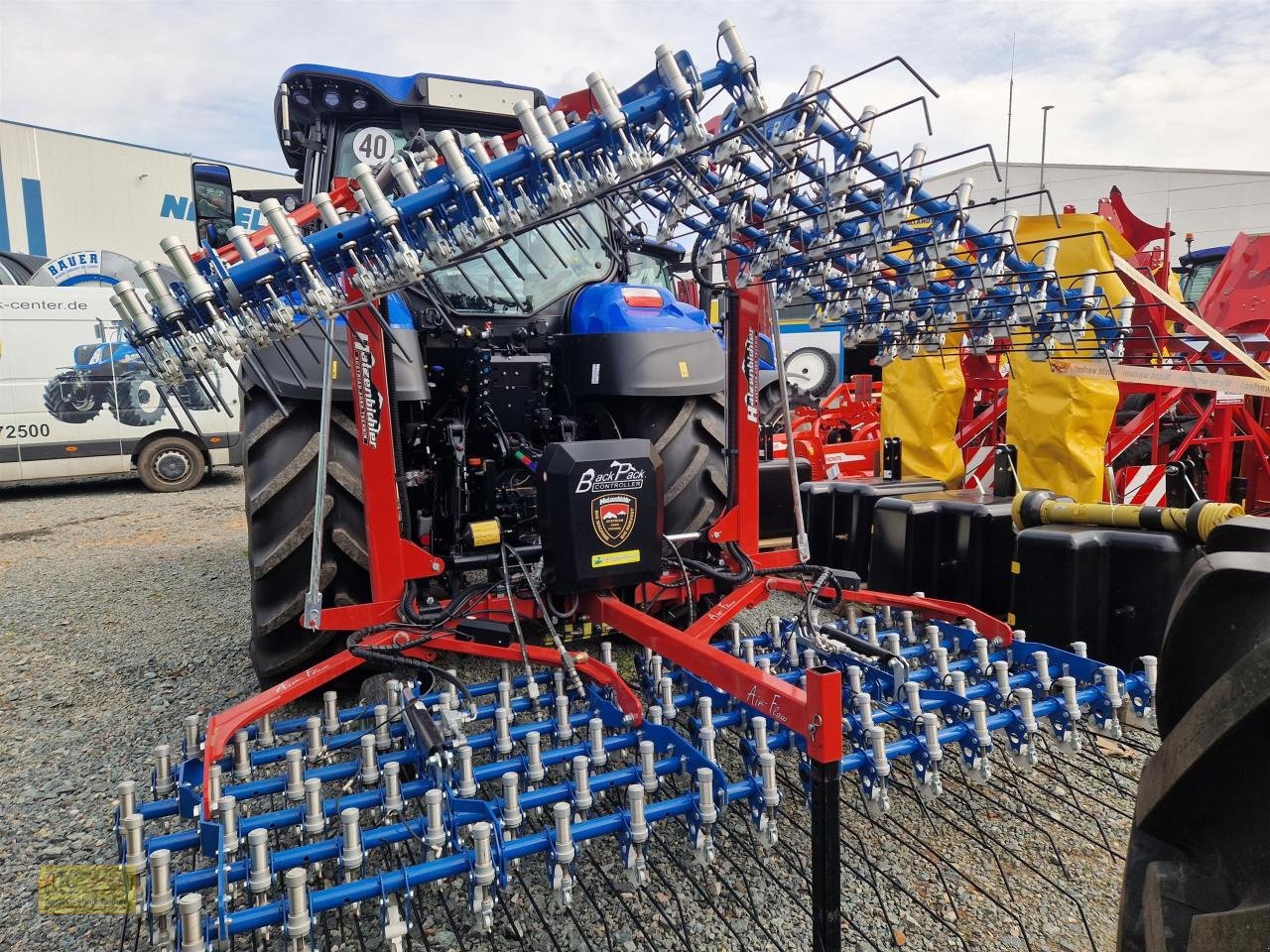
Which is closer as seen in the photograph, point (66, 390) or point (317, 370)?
point (317, 370)

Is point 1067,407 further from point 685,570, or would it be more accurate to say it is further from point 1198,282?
point 1198,282

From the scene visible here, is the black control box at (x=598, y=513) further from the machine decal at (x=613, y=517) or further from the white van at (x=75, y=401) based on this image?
the white van at (x=75, y=401)

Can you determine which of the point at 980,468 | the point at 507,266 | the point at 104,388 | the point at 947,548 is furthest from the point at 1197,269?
the point at 104,388

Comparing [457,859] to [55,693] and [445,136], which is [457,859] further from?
[55,693]

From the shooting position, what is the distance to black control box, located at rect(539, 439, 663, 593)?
229 centimetres

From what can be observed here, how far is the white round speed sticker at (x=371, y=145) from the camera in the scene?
321 centimetres

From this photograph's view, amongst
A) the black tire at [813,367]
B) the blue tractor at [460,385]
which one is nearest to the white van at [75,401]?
the blue tractor at [460,385]

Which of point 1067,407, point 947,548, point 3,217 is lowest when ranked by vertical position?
point 947,548

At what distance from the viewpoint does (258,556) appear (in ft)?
8.25

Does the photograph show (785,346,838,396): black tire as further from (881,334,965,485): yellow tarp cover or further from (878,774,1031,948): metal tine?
(878,774,1031,948): metal tine

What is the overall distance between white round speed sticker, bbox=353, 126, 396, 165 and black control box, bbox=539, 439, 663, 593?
169 centimetres

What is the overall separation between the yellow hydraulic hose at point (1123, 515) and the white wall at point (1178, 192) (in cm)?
1585

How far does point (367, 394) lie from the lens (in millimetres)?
2287

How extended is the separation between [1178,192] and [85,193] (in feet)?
75.8
